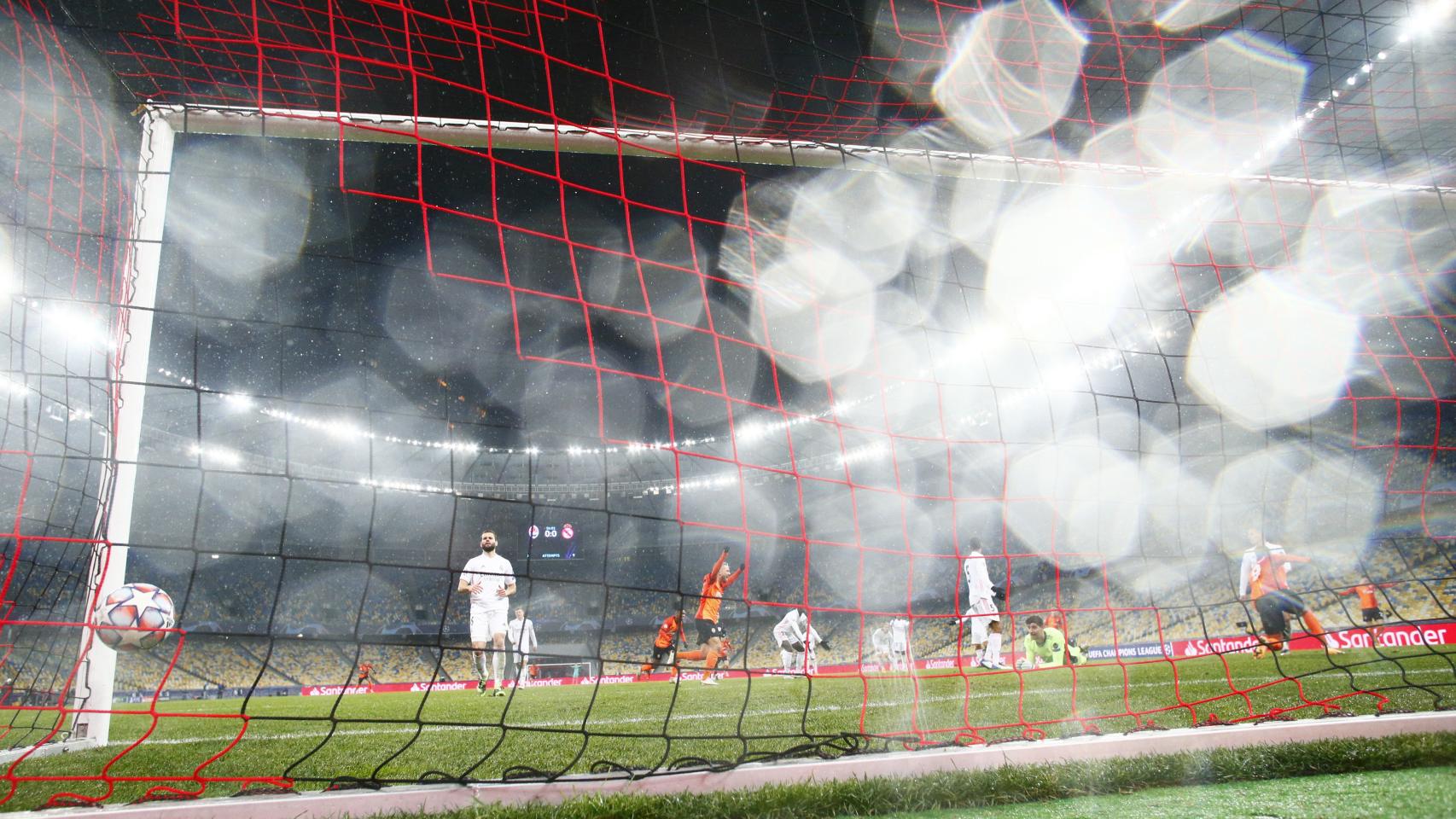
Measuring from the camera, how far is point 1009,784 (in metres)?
2.28

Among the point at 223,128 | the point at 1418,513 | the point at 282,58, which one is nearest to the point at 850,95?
the point at 282,58

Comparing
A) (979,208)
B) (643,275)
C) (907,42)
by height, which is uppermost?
(979,208)

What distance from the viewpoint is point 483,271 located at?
16266mm

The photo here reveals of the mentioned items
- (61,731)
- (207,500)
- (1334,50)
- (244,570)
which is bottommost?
(61,731)

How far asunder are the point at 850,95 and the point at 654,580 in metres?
21.8

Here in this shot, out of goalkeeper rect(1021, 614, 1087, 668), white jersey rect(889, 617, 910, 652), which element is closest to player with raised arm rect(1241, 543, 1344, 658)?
goalkeeper rect(1021, 614, 1087, 668)

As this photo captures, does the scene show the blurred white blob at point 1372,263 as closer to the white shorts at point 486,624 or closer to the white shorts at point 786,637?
the white shorts at point 786,637

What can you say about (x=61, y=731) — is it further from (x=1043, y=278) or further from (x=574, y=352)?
(x=574, y=352)

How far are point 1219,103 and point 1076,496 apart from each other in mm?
16477

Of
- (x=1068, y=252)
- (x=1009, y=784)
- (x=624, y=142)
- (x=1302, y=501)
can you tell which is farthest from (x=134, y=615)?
(x=1302, y=501)

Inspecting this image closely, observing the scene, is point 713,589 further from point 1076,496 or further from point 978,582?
point 1076,496

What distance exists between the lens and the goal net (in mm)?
3908

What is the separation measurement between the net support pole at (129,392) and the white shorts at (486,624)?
3.22 metres

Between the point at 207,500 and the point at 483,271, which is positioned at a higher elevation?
the point at 483,271
